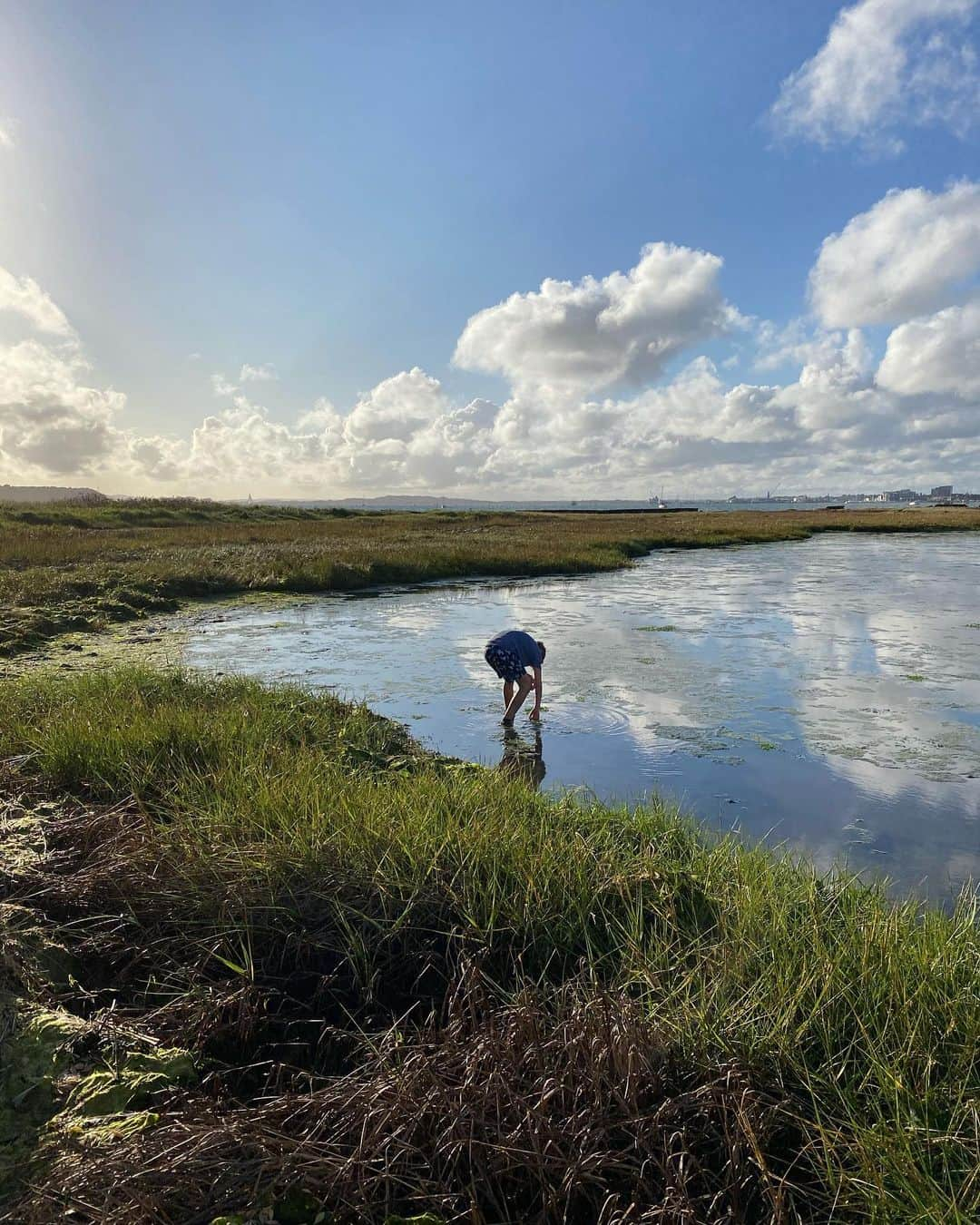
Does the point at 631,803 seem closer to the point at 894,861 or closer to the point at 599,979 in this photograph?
the point at 894,861

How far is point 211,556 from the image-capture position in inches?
974

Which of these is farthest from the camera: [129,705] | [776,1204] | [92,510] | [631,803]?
[92,510]

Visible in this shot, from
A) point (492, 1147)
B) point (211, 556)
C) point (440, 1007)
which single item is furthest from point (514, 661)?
point (211, 556)

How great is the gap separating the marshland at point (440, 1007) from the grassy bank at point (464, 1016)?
15 mm

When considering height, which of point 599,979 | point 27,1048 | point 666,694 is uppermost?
point 27,1048

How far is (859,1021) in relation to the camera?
2545mm

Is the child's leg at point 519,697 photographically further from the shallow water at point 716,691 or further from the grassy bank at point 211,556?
the grassy bank at point 211,556

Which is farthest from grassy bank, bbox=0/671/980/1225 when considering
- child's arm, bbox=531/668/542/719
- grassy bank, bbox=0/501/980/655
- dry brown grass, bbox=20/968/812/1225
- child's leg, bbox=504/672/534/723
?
grassy bank, bbox=0/501/980/655

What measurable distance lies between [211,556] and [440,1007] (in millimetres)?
24174

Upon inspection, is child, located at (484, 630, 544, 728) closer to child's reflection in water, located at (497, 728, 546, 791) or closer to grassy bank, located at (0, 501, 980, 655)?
child's reflection in water, located at (497, 728, 546, 791)

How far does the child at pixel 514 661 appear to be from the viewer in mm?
8180

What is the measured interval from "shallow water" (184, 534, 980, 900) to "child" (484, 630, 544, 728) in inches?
17.1

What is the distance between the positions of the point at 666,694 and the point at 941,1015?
7.27 m

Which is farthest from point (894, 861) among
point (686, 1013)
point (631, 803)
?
point (686, 1013)
